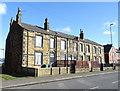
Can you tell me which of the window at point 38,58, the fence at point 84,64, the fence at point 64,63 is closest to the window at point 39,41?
the window at point 38,58

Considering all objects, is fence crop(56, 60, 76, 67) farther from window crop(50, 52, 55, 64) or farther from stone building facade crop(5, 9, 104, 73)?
window crop(50, 52, 55, 64)

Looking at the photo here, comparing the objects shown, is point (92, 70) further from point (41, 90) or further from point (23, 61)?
point (41, 90)

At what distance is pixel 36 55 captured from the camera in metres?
22.4

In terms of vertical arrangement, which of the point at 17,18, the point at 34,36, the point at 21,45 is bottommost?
the point at 21,45

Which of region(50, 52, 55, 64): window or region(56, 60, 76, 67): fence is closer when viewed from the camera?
region(56, 60, 76, 67): fence

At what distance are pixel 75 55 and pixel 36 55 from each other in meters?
10.5

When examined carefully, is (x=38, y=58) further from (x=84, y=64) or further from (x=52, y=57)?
(x=84, y=64)

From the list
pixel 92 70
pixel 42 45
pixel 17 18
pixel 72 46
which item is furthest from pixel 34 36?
pixel 92 70

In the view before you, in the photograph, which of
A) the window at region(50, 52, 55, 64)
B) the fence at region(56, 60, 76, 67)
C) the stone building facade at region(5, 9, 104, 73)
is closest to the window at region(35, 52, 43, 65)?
the stone building facade at region(5, 9, 104, 73)

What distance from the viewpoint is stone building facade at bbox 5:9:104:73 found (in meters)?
21.1

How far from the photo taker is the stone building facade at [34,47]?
69.2ft

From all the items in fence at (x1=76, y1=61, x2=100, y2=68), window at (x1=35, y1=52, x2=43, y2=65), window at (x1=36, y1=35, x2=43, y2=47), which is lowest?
fence at (x1=76, y1=61, x2=100, y2=68)

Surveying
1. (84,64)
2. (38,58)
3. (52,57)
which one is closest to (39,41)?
(38,58)

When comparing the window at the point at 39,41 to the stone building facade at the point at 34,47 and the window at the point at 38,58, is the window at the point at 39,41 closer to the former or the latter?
the stone building facade at the point at 34,47
